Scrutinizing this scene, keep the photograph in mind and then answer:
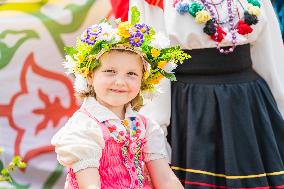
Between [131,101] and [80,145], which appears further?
[131,101]

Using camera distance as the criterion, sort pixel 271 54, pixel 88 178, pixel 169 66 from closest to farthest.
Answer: pixel 88 178 < pixel 169 66 < pixel 271 54

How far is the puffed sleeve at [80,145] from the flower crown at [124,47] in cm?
18

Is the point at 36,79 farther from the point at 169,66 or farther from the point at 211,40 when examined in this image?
the point at 169,66

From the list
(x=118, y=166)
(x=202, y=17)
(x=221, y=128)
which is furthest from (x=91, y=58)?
(x=221, y=128)

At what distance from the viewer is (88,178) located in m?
1.74

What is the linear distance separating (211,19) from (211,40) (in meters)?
0.09

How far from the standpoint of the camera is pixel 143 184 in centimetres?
191

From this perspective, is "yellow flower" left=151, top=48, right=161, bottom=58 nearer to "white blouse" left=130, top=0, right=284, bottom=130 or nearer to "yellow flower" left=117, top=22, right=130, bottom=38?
"yellow flower" left=117, top=22, right=130, bottom=38

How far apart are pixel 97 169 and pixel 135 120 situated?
26cm

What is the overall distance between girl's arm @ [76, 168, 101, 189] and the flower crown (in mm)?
313

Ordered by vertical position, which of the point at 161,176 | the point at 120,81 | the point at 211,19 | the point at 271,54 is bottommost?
the point at 161,176

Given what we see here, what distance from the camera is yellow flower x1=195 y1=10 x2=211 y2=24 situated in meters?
2.29

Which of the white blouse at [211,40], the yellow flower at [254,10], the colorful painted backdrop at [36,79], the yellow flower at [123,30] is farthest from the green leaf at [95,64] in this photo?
the colorful painted backdrop at [36,79]

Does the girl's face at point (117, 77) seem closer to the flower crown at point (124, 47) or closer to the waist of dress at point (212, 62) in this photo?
the flower crown at point (124, 47)
